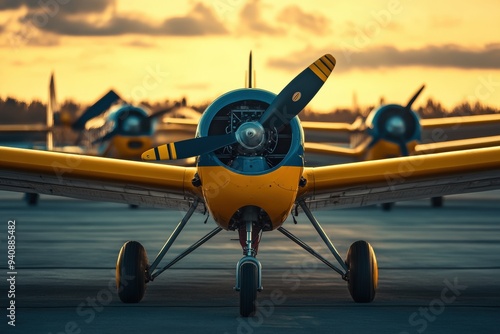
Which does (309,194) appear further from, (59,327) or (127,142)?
(127,142)

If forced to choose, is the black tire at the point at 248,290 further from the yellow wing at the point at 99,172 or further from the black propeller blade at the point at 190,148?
the yellow wing at the point at 99,172

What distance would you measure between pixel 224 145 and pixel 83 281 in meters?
3.72

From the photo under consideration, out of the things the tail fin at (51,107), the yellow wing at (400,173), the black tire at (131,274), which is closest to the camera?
the black tire at (131,274)

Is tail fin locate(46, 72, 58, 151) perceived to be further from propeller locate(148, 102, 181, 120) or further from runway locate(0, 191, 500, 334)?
runway locate(0, 191, 500, 334)

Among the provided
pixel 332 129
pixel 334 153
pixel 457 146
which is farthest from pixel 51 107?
pixel 457 146

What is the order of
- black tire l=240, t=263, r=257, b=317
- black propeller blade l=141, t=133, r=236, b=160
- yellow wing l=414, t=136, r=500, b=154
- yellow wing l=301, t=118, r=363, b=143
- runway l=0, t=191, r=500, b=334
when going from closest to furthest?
runway l=0, t=191, r=500, b=334
black tire l=240, t=263, r=257, b=317
black propeller blade l=141, t=133, r=236, b=160
yellow wing l=414, t=136, r=500, b=154
yellow wing l=301, t=118, r=363, b=143

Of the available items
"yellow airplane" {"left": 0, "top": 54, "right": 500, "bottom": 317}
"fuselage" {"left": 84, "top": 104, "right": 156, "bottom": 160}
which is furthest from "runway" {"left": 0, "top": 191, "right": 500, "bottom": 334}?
"fuselage" {"left": 84, "top": 104, "right": 156, "bottom": 160}

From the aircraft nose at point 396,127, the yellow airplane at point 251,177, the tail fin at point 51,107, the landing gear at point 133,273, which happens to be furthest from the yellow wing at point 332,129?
the landing gear at point 133,273

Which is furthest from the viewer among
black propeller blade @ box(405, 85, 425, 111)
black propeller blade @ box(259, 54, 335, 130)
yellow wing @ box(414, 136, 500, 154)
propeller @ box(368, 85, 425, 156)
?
propeller @ box(368, 85, 425, 156)

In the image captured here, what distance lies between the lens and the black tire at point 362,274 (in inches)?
459

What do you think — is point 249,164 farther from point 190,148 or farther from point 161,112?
point 161,112

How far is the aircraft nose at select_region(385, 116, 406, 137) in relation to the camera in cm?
3509

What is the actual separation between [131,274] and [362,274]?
7.76 feet

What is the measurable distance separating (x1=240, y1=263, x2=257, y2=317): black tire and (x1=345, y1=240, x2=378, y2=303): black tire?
4.95ft
